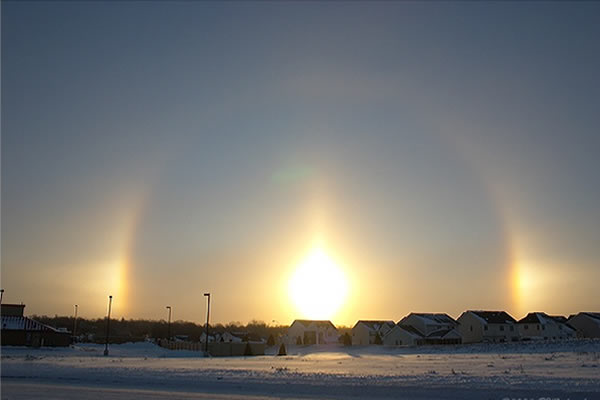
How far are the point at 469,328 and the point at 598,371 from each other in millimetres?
83751

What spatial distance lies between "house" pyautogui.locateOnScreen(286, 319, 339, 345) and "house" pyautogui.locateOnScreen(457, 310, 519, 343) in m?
31.9

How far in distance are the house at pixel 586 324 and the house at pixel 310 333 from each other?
53.2 metres

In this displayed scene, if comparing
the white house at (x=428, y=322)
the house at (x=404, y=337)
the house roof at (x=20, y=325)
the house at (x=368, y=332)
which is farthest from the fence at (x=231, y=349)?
the house at (x=368, y=332)

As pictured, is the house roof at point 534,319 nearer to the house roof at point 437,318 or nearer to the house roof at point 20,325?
the house roof at point 437,318

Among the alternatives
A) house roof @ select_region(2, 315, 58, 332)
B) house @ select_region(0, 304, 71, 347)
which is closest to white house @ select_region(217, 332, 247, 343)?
house @ select_region(0, 304, 71, 347)

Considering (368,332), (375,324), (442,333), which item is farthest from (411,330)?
(375,324)

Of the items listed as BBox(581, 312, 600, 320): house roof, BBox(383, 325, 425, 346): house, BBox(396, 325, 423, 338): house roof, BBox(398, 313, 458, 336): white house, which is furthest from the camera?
BBox(581, 312, 600, 320): house roof

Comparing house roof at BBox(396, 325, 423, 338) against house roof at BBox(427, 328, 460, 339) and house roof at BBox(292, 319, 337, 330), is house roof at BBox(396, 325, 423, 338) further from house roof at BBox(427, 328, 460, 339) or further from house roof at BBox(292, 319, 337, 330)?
house roof at BBox(292, 319, 337, 330)

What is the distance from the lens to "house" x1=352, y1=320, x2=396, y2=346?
4779 inches

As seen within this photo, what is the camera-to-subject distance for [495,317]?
11188 centimetres

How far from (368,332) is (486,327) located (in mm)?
26054

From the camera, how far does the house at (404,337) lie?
10275cm

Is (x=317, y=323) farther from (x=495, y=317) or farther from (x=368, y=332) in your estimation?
(x=495, y=317)

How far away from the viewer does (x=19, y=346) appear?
81375 millimetres
